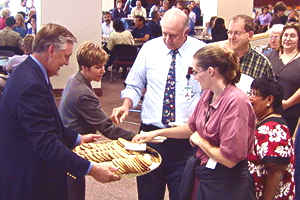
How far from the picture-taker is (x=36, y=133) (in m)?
2.26

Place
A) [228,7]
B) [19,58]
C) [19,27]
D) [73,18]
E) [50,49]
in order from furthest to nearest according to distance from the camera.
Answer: [228,7] → [19,27] → [73,18] → [19,58] → [50,49]

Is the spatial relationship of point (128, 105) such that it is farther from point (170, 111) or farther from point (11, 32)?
point (11, 32)

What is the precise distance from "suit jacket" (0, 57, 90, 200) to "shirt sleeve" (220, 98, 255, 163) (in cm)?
71

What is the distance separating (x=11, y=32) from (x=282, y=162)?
7.28 meters

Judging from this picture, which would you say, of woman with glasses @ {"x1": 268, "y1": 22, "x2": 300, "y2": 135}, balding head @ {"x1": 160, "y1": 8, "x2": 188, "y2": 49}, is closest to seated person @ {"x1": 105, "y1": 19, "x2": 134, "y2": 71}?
woman with glasses @ {"x1": 268, "y1": 22, "x2": 300, "y2": 135}

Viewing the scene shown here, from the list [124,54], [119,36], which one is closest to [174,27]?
[124,54]

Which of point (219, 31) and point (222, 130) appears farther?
point (219, 31)

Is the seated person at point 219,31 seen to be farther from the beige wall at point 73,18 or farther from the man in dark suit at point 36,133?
the man in dark suit at point 36,133

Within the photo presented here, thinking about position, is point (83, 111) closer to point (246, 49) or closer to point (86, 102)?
point (86, 102)

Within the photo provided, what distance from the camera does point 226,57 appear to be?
8.20ft

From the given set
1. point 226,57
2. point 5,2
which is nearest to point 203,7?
point 5,2

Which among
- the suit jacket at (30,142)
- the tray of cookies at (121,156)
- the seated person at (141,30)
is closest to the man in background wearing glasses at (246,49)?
the tray of cookies at (121,156)

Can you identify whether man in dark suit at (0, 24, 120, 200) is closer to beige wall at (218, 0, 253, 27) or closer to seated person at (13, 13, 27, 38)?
seated person at (13, 13, 27, 38)

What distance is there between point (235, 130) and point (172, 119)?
3.06ft
